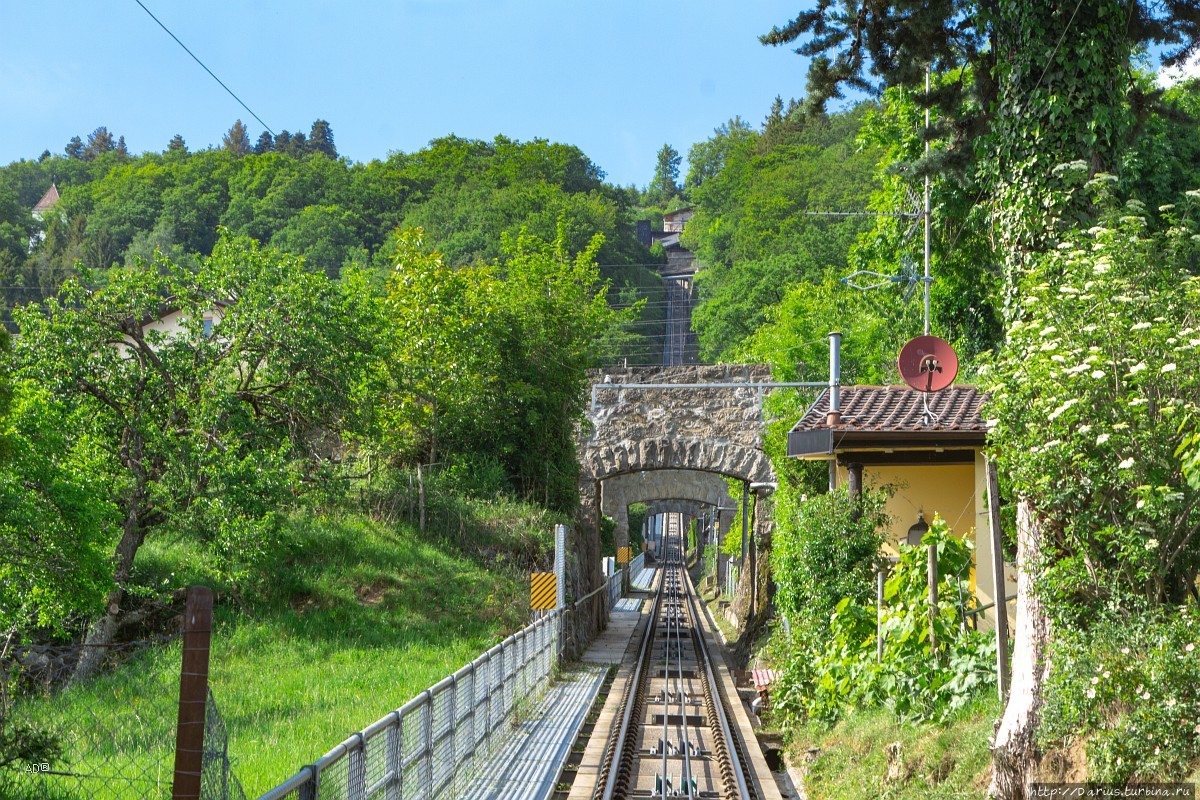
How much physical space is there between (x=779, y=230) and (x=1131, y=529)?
Result: 5181 centimetres

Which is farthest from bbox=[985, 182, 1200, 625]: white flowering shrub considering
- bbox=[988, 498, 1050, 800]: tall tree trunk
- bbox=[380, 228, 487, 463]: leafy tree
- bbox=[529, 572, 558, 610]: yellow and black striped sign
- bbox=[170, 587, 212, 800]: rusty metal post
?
bbox=[380, 228, 487, 463]: leafy tree

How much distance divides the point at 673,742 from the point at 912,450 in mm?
5108

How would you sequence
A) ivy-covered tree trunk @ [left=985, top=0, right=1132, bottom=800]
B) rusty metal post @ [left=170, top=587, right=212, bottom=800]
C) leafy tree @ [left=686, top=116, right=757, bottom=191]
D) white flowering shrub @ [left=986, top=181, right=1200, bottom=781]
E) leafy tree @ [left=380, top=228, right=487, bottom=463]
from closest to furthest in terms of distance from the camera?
rusty metal post @ [left=170, top=587, right=212, bottom=800], white flowering shrub @ [left=986, top=181, right=1200, bottom=781], ivy-covered tree trunk @ [left=985, top=0, right=1132, bottom=800], leafy tree @ [left=380, top=228, right=487, bottom=463], leafy tree @ [left=686, top=116, right=757, bottom=191]

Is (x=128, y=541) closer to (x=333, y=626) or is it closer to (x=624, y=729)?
(x=333, y=626)

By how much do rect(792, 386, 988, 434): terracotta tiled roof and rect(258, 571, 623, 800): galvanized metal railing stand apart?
4.79 meters

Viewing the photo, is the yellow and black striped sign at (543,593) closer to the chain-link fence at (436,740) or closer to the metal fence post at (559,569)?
the metal fence post at (559,569)

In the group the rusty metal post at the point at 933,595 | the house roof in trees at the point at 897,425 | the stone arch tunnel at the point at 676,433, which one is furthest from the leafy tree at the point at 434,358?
the rusty metal post at the point at 933,595

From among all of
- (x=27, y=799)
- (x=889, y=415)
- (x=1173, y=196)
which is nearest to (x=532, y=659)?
(x=889, y=415)

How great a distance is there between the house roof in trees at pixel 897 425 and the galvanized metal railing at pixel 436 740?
174 inches

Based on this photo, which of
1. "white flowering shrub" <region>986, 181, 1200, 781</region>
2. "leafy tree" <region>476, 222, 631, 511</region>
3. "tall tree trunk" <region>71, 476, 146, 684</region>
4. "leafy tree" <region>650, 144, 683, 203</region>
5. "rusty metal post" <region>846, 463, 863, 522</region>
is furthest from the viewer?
"leafy tree" <region>650, 144, 683, 203</region>

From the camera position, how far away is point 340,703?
11.2 metres

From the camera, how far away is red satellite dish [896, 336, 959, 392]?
41.5 ft

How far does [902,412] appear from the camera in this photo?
13984 mm

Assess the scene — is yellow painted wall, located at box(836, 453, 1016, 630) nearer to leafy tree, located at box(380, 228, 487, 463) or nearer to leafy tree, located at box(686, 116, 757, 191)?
leafy tree, located at box(380, 228, 487, 463)
